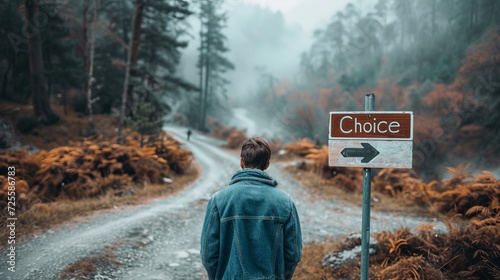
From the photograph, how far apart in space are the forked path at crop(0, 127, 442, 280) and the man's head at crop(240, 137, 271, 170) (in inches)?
111

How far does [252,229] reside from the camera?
1.91m

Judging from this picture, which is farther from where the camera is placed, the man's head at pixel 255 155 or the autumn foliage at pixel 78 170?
the autumn foliage at pixel 78 170

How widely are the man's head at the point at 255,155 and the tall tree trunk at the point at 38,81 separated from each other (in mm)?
9534

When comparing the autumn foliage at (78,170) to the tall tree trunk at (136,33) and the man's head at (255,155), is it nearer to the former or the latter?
the tall tree trunk at (136,33)

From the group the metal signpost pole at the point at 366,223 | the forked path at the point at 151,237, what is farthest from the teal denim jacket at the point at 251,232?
the forked path at the point at 151,237

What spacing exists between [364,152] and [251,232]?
1.21 metres

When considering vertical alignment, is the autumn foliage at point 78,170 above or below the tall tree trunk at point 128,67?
below

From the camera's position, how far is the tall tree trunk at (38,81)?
8605 mm

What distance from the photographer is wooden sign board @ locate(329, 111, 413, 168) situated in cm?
229

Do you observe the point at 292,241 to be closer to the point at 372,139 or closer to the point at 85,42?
the point at 372,139

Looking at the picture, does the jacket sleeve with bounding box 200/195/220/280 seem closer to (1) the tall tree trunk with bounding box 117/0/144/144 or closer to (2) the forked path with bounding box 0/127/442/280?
(2) the forked path with bounding box 0/127/442/280

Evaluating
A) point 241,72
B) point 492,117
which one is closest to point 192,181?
point 492,117

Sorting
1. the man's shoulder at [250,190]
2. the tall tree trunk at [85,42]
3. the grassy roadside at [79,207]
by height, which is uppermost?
the tall tree trunk at [85,42]

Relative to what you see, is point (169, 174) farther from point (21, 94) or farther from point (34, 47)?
point (34, 47)
